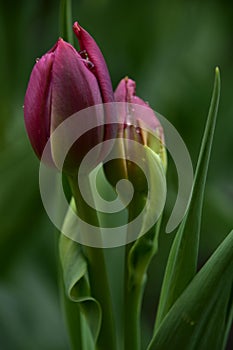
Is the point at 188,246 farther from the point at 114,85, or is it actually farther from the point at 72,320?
the point at 114,85

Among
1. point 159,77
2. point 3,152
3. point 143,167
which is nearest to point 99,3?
point 159,77

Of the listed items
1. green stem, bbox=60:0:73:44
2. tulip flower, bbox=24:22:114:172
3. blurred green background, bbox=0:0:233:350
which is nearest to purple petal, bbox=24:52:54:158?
tulip flower, bbox=24:22:114:172

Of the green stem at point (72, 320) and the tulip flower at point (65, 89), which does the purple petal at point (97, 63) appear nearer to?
the tulip flower at point (65, 89)

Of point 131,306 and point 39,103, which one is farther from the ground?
point 39,103

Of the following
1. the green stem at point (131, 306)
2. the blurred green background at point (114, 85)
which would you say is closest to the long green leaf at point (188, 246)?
the green stem at point (131, 306)

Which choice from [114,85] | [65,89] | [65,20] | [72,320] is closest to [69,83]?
[65,89]
